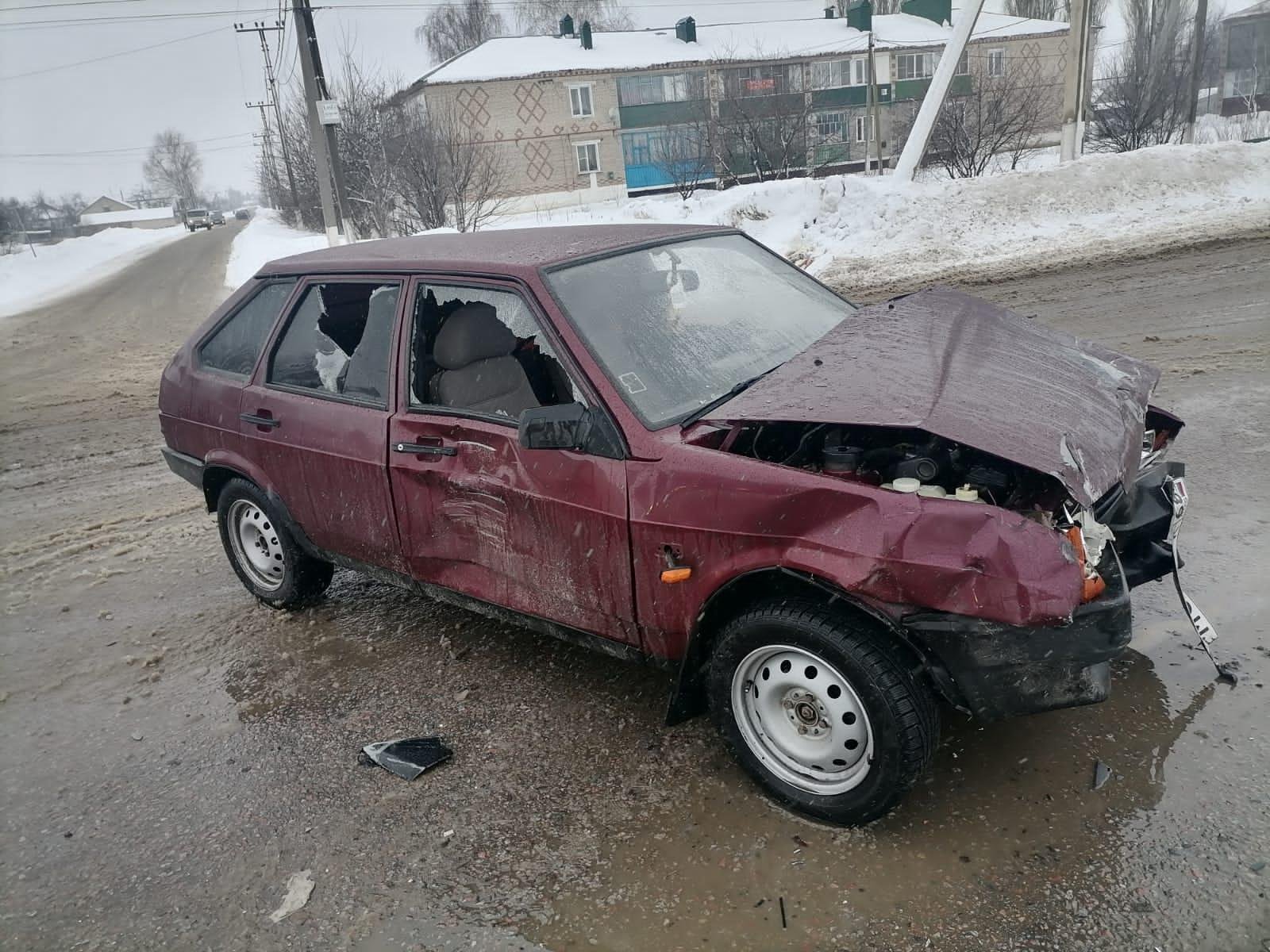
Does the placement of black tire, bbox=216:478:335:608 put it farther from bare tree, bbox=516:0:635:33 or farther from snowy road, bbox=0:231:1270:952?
bare tree, bbox=516:0:635:33

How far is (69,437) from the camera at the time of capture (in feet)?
27.0

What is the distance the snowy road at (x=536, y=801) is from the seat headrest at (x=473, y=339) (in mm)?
1326

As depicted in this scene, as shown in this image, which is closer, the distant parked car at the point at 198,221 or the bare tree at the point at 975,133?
the bare tree at the point at 975,133

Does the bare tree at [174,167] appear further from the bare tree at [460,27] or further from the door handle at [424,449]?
the door handle at [424,449]

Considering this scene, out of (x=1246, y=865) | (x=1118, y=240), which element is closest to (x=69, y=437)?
(x=1246, y=865)

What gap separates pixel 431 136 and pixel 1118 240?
1801 cm

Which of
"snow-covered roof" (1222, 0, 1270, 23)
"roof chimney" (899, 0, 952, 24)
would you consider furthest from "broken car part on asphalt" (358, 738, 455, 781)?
"snow-covered roof" (1222, 0, 1270, 23)

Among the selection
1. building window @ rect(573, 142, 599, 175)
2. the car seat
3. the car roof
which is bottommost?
the car seat

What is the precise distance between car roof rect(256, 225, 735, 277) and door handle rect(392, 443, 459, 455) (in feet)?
2.24

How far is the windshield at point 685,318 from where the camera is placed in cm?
305

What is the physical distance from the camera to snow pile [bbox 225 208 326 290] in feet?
83.3

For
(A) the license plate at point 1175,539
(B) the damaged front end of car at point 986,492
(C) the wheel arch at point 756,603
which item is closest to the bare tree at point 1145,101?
(A) the license plate at point 1175,539

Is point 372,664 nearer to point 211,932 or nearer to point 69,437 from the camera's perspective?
point 211,932

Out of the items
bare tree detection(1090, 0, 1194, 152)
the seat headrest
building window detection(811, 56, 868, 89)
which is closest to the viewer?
the seat headrest
